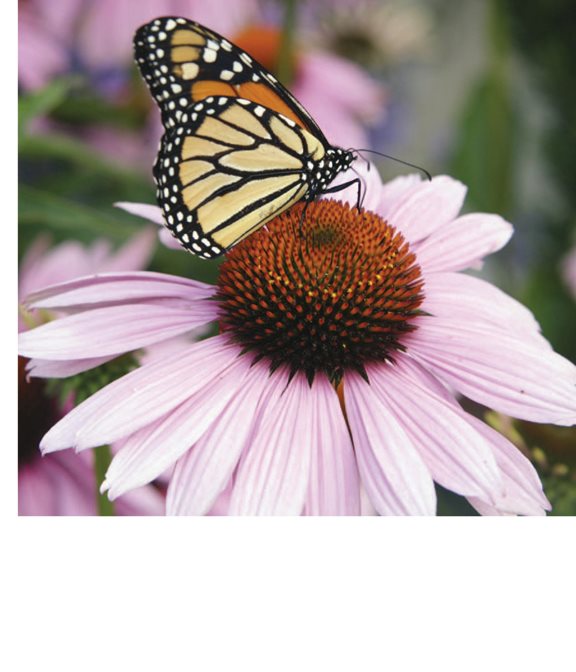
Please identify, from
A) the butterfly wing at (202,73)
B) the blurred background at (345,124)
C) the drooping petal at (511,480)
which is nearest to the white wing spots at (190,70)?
the butterfly wing at (202,73)

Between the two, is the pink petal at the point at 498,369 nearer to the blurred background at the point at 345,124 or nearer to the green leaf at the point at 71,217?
the blurred background at the point at 345,124

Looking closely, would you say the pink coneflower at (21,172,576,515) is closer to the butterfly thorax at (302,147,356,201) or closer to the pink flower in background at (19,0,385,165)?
the butterfly thorax at (302,147,356,201)

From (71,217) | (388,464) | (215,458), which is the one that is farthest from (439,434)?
(71,217)

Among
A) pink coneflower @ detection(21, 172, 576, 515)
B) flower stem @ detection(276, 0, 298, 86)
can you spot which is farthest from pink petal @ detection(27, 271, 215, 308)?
flower stem @ detection(276, 0, 298, 86)

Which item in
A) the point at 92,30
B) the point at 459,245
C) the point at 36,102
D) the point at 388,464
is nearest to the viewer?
the point at 388,464

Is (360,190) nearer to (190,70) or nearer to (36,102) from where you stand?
(190,70)

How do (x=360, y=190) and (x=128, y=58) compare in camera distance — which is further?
(x=128, y=58)
